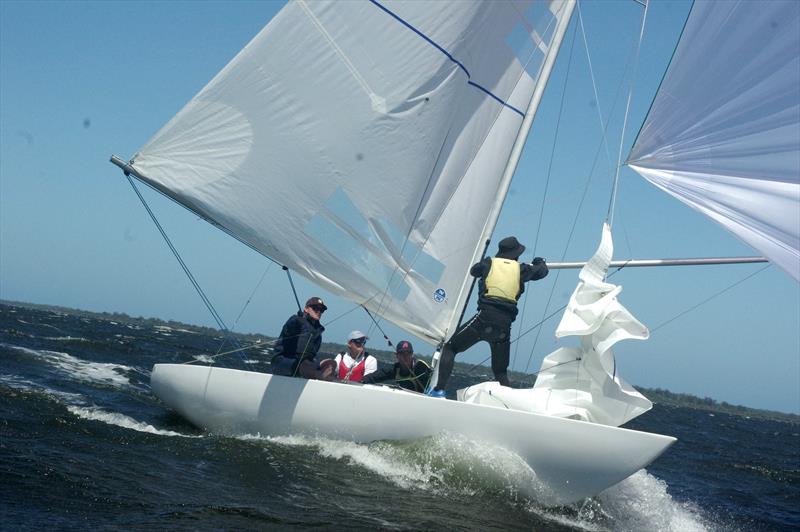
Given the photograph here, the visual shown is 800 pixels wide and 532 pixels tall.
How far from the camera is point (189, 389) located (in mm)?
7738

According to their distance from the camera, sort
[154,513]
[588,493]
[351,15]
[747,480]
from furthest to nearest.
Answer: [747,480]
[351,15]
[588,493]
[154,513]

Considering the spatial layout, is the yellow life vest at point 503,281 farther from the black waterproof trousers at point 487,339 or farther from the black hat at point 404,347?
the black hat at point 404,347

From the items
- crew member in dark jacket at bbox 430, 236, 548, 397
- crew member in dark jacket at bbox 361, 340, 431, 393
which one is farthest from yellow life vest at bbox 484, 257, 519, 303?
crew member in dark jacket at bbox 361, 340, 431, 393

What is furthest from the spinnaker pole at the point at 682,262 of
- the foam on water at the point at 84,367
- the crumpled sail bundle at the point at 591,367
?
the foam on water at the point at 84,367

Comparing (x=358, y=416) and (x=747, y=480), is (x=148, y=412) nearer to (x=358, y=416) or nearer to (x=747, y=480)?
(x=358, y=416)

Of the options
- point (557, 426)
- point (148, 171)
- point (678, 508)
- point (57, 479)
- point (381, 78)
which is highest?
point (381, 78)

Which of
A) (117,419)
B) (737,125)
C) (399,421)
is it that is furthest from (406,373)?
(737,125)

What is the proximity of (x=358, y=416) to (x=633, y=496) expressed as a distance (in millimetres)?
2357

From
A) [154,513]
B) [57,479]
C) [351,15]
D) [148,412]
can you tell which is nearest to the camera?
[154,513]

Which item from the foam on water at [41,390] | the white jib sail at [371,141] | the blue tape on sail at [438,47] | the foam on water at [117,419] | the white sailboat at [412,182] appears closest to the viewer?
the white sailboat at [412,182]

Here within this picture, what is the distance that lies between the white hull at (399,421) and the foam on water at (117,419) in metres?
0.36

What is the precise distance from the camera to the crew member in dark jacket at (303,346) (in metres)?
7.32

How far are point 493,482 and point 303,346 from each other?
2.24 metres

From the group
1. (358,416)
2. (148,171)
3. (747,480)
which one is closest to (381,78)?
(148,171)
